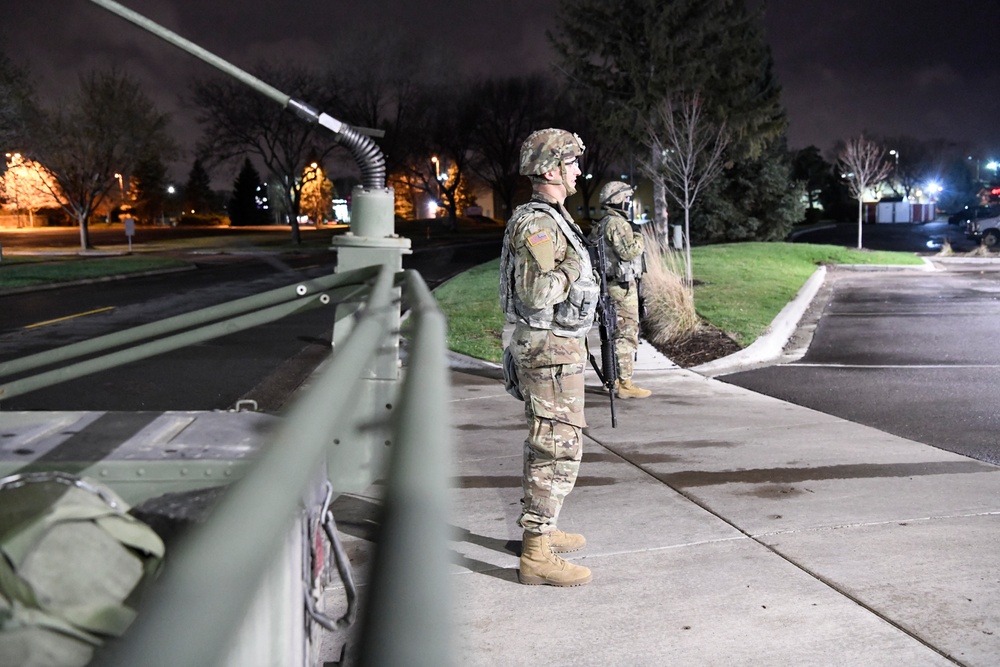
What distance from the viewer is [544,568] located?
4.27 meters

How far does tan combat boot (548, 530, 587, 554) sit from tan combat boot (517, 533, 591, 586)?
0.24m

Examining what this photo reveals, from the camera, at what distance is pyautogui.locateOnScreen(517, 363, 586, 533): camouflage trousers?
436cm

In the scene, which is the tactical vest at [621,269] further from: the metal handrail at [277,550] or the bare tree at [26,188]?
the bare tree at [26,188]

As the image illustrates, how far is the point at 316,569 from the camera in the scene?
249cm

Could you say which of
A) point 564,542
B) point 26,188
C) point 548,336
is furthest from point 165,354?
point 26,188

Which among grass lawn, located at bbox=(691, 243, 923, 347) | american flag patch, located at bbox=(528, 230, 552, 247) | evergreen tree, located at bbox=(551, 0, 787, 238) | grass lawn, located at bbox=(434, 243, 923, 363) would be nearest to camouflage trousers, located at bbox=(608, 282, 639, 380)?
grass lawn, located at bbox=(434, 243, 923, 363)

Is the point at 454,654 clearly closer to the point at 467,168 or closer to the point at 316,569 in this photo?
the point at 316,569

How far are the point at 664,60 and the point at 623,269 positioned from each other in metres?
19.6

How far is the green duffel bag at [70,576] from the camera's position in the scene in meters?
1.68

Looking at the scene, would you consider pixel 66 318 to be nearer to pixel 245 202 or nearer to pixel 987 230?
pixel 987 230

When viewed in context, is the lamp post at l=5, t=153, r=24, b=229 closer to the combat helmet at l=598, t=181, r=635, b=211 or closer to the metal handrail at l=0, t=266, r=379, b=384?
the combat helmet at l=598, t=181, r=635, b=211

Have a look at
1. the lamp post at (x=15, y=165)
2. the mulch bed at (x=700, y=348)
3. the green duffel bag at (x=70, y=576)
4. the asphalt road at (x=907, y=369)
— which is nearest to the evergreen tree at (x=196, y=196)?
the lamp post at (x=15, y=165)

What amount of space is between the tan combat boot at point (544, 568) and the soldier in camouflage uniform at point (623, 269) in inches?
161

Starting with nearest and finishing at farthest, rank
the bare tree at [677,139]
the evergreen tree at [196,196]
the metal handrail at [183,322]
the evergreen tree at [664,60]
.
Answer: the metal handrail at [183,322] < the bare tree at [677,139] < the evergreen tree at [664,60] < the evergreen tree at [196,196]
